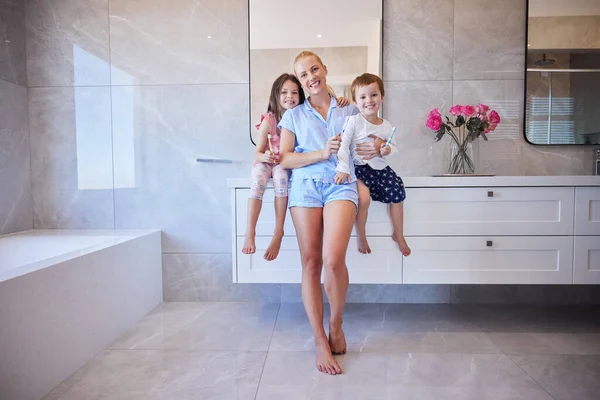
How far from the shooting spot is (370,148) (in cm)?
165

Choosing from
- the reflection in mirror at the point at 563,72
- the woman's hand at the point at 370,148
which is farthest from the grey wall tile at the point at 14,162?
the reflection in mirror at the point at 563,72

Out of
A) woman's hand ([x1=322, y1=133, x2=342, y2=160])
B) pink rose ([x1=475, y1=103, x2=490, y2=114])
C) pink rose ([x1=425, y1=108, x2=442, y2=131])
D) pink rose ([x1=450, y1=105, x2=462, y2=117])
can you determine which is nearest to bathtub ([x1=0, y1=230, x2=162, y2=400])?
woman's hand ([x1=322, y1=133, x2=342, y2=160])

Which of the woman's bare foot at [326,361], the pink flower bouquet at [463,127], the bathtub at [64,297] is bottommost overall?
the woman's bare foot at [326,361]

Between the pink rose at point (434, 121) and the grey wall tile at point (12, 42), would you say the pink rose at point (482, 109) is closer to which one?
the pink rose at point (434, 121)

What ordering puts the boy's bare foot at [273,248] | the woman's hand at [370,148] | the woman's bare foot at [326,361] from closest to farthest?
the woman's bare foot at [326,361] → the woman's hand at [370,148] → the boy's bare foot at [273,248]

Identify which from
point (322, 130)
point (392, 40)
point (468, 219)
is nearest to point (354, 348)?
point (468, 219)

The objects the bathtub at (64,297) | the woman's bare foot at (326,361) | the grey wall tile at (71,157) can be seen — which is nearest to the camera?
the bathtub at (64,297)

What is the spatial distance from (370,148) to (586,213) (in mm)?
1127

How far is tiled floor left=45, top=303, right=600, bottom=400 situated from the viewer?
1.33 m

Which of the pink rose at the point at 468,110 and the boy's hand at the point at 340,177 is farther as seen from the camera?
the pink rose at the point at 468,110

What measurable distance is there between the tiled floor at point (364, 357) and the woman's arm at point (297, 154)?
0.84 m

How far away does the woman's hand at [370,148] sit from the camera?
5.41ft

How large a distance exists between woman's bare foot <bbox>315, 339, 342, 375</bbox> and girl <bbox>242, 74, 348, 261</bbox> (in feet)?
1.53

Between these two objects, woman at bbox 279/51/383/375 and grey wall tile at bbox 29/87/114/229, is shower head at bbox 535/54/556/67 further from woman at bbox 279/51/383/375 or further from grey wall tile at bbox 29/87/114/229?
grey wall tile at bbox 29/87/114/229
